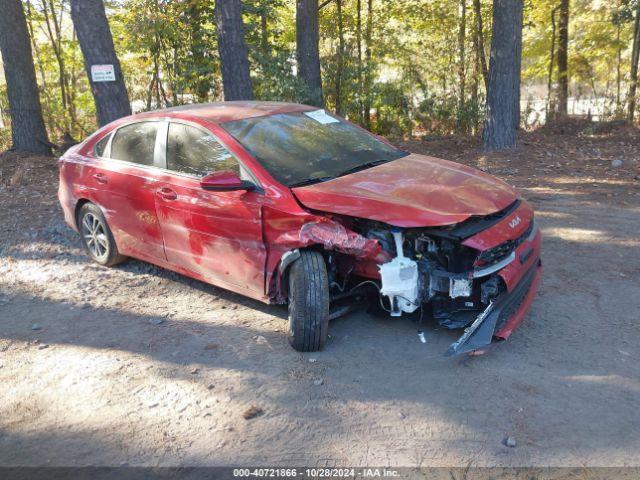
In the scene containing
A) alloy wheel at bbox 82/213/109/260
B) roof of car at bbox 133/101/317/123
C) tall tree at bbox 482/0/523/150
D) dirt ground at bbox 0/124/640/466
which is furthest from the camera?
tall tree at bbox 482/0/523/150

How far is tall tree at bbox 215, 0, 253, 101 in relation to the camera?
9.56m

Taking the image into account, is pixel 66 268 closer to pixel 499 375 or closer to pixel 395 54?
pixel 499 375

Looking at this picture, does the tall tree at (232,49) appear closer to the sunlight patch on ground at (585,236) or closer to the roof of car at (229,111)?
the roof of car at (229,111)

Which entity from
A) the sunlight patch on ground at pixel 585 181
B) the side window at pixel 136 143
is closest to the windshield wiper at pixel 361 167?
the side window at pixel 136 143

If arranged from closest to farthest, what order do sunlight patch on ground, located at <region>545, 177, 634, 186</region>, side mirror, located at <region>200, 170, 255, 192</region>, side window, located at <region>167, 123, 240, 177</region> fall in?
1. side mirror, located at <region>200, 170, 255, 192</region>
2. side window, located at <region>167, 123, 240, 177</region>
3. sunlight patch on ground, located at <region>545, 177, 634, 186</region>

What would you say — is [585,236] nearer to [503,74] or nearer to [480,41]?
[503,74]

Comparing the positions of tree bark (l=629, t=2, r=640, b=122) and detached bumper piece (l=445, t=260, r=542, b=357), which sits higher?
tree bark (l=629, t=2, r=640, b=122)

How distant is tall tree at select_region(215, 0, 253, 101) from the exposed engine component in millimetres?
6790

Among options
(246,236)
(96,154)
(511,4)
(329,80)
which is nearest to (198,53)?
(329,80)

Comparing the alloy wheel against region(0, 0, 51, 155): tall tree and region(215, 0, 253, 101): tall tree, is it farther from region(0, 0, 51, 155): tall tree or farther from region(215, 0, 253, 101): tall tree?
region(0, 0, 51, 155): tall tree

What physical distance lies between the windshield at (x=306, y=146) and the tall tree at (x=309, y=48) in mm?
7386

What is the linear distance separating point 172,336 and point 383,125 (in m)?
11.7

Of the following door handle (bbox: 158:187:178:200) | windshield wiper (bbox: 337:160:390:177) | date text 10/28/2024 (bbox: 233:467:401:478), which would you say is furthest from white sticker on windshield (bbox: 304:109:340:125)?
date text 10/28/2024 (bbox: 233:467:401:478)

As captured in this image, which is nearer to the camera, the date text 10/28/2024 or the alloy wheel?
the date text 10/28/2024
